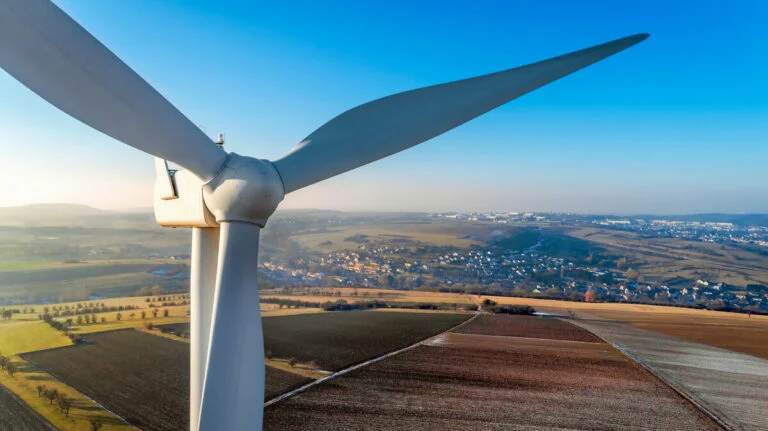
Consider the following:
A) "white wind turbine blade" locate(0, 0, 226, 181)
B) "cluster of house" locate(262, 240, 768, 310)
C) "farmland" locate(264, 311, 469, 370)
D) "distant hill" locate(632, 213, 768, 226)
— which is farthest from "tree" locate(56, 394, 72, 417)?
"distant hill" locate(632, 213, 768, 226)

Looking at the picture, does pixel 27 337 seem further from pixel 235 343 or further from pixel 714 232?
pixel 714 232

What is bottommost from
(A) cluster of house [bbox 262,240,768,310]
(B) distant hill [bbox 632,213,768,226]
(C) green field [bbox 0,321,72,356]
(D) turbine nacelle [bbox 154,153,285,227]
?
(A) cluster of house [bbox 262,240,768,310]

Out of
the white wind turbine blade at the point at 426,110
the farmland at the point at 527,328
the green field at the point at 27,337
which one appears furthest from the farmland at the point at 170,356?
the white wind turbine blade at the point at 426,110

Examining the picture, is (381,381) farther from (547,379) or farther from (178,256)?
(178,256)

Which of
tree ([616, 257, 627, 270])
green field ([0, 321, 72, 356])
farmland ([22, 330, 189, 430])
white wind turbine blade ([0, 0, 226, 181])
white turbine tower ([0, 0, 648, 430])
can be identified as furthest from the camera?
tree ([616, 257, 627, 270])

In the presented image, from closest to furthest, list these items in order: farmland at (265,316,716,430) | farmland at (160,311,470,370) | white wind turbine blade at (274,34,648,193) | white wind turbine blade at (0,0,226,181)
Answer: white wind turbine blade at (0,0,226,181) < white wind turbine blade at (274,34,648,193) < farmland at (265,316,716,430) < farmland at (160,311,470,370)

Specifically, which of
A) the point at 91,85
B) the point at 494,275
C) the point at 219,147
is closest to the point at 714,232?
the point at 494,275

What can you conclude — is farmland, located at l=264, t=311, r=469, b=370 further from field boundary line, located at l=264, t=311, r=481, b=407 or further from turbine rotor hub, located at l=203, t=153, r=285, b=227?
turbine rotor hub, located at l=203, t=153, r=285, b=227
